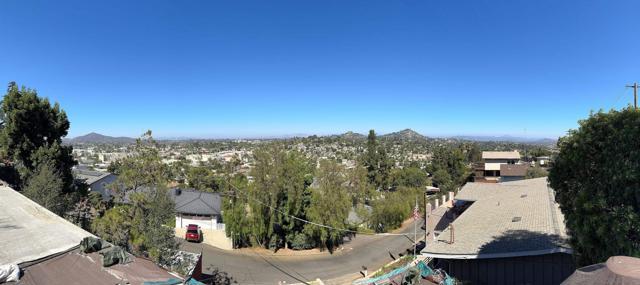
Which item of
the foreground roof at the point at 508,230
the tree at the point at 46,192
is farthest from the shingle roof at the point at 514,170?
the tree at the point at 46,192

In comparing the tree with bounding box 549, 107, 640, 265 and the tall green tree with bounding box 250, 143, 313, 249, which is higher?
the tree with bounding box 549, 107, 640, 265

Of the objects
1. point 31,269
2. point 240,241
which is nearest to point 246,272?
point 240,241

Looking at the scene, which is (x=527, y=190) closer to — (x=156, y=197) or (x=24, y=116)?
(x=156, y=197)

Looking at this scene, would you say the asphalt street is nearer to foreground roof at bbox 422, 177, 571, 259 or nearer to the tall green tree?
the tall green tree

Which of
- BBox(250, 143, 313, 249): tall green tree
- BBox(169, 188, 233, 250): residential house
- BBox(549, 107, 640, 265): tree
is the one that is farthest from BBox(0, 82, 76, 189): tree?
BBox(549, 107, 640, 265): tree

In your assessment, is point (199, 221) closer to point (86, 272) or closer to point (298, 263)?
point (298, 263)

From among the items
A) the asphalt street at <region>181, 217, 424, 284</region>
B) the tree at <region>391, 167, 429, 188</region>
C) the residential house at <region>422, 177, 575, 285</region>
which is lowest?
the asphalt street at <region>181, 217, 424, 284</region>

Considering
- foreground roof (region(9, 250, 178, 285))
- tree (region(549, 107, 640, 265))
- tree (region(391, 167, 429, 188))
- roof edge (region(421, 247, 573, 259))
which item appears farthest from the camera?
tree (region(391, 167, 429, 188))
